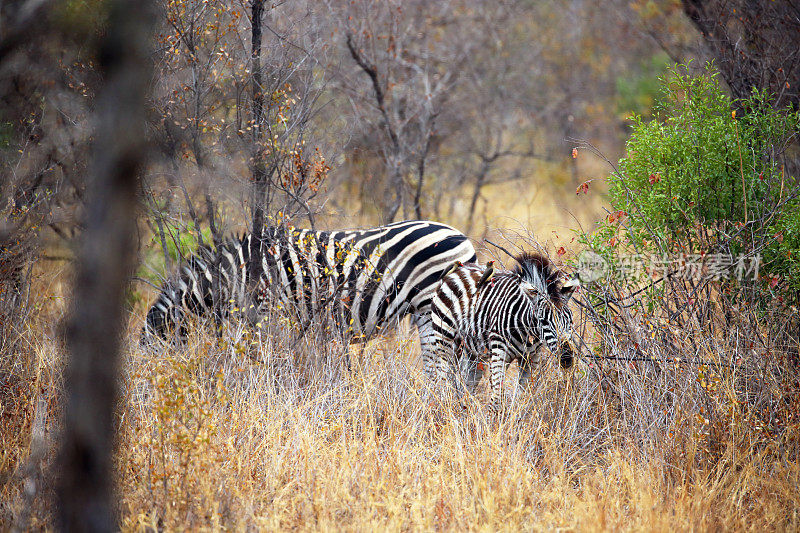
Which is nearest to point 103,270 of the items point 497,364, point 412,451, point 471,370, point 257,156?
point 412,451

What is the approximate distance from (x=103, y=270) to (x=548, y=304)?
3204 mm

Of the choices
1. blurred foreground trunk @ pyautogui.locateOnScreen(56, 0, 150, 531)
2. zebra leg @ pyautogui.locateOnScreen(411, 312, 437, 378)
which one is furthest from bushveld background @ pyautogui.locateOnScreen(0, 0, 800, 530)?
zebra leg @ pyautogui.locateOnScreen(411, 312, 437, 378)

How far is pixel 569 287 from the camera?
4992mm

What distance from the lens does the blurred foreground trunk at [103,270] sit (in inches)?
103

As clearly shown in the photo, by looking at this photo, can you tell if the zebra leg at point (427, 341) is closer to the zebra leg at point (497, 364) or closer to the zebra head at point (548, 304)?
the zebra leg at point (497, 364)

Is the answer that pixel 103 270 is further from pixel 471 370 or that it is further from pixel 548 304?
pixel 471 370

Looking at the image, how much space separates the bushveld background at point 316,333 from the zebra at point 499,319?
18 cm

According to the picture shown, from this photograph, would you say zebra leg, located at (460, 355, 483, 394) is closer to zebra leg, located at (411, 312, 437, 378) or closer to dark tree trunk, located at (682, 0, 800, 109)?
zebra leg, located at (411, 312, 437, 378)

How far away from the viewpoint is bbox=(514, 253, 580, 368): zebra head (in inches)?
193

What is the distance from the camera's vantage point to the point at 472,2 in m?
15.3

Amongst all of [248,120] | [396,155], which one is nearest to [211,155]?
[248,120]

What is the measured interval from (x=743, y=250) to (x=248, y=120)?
4.30 m

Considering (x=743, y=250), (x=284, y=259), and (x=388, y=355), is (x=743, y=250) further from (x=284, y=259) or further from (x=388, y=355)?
(x=284, y=259)

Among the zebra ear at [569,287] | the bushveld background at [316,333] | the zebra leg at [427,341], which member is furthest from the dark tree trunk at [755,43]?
the zebra leg at [427,341]
